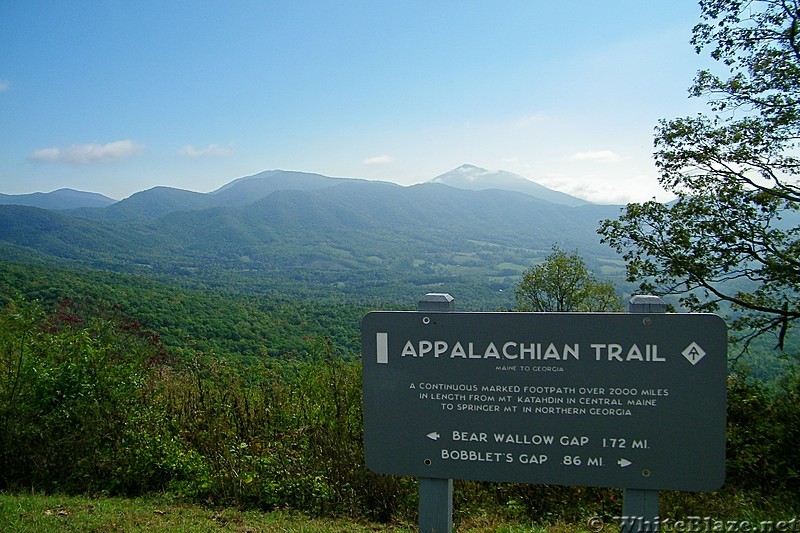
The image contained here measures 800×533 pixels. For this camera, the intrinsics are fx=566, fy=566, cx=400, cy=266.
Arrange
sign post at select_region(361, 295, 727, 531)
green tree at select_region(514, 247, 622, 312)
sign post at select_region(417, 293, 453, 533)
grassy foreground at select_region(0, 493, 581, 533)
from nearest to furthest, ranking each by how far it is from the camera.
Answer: sign post at select_region(361, 295, 727, 531), sign post at select_region(417, 293, 453, 533), grassy foreground at select_region(0, 493, 581, 533), green tree at select_region(514, 247, 622, 312)

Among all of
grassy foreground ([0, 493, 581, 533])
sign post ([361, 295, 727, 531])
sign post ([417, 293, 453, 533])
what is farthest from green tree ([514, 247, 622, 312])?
sign post ([361, 295, 727, 531])

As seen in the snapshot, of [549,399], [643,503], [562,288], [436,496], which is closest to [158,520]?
[436,496]

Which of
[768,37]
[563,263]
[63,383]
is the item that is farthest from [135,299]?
[768,37]

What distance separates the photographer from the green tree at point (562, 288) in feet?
80.4

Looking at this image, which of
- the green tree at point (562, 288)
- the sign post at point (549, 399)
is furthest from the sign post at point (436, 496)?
the green tree at point (562, 288)

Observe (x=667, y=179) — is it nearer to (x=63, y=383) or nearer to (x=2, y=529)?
(x=63, y=383)

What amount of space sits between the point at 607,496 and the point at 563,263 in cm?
2117

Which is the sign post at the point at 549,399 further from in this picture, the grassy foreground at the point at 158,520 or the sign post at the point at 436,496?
the grassy foreground at the point at 158,520

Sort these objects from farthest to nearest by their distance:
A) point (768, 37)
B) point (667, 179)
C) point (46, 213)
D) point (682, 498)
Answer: point (46, 213) < point (667, 179) < point (768, 37) < point (682, 498)

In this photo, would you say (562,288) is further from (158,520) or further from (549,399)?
(549,399)

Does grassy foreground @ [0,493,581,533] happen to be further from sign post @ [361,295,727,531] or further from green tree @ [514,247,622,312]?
green tree @ [514,247,622,312]

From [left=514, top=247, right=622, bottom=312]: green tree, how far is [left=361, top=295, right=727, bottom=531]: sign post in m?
21.6

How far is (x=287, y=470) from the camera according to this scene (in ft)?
18.1

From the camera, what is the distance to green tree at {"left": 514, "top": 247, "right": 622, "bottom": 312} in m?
24.5
